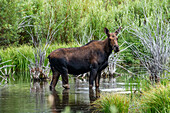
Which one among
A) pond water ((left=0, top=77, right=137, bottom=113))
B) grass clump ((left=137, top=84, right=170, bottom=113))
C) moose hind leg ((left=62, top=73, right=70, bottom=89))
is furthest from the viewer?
moose hind leg ((left=62, top=73, right=70, bottom=89))

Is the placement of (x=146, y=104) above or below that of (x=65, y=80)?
below

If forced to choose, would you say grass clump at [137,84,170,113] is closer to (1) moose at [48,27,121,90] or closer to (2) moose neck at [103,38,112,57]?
(1) moose at [48,27,121,90]

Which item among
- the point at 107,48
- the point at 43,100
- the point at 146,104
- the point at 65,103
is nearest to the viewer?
the point at 146,104

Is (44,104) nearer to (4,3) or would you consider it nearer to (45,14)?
(4,3)

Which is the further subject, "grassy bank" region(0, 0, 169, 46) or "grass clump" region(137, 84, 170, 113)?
"grassy bank" region(0, 0, 169, 46)

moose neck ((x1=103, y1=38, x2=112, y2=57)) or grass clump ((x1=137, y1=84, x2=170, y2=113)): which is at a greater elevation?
A: moose neck ((x1=103, y1=38, x2=112, y2=57))

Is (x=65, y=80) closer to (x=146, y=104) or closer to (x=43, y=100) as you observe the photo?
(x=43, y=100)

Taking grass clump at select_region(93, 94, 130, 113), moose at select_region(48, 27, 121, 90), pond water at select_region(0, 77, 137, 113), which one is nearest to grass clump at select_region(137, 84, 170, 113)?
grass clump at select_region(93, 94, 130, 113)

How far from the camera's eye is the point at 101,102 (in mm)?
8352

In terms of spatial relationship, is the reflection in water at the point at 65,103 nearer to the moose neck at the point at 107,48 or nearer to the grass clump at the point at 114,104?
the grass clump at the point at 114,104

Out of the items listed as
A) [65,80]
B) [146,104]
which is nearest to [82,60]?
[65,80]

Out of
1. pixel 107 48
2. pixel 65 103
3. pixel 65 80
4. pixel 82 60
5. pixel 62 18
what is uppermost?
pixel 62 18

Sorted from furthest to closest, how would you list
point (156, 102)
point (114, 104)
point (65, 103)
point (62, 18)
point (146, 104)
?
point (62, 18), point (65, 103), point (114, 104), point (146, 104), point (156, 102)

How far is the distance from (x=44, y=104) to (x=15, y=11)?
17.5 m
